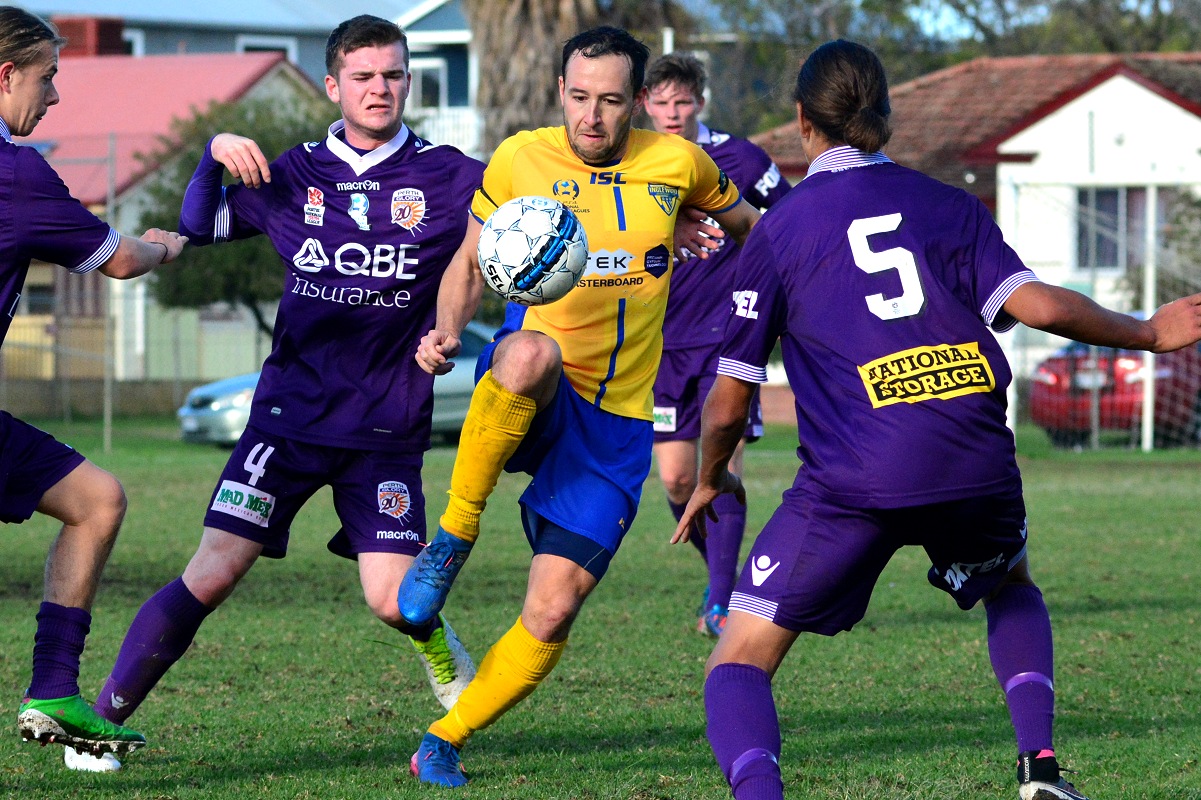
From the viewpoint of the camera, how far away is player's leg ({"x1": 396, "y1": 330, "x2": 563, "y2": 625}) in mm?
4406

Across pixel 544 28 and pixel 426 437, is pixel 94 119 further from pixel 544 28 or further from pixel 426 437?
pixel 426 437

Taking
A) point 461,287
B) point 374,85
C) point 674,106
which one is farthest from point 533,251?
point 674,106

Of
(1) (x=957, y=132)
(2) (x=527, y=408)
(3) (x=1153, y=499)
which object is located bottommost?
(3) (x=1153, y=499)

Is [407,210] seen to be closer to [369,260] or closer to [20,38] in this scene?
[369,260]

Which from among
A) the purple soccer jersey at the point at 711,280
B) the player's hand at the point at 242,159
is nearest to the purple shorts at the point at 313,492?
the player's hand at the point at 242,159

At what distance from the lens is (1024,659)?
165 inches

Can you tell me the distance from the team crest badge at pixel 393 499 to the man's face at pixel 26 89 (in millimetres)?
1576

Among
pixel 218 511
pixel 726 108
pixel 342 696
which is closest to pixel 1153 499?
pixel 342 696

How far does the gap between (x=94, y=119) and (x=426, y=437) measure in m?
30.7

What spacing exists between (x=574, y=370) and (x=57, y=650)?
1.75 meters

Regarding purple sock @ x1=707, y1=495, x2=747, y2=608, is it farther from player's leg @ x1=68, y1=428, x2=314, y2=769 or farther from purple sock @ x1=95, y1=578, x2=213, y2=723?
purple sock @ x1=95, y1=578, x2=213, y2=723

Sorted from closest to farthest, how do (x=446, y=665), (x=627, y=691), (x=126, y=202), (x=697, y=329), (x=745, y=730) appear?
(x=745, y=730)
(x=446, y=665)
(x=627, y=691)
(x=697, y=329)
(x=126, y=202)

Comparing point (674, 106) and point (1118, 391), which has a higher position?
point (674, 106)

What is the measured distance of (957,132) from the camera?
26.0 metres
